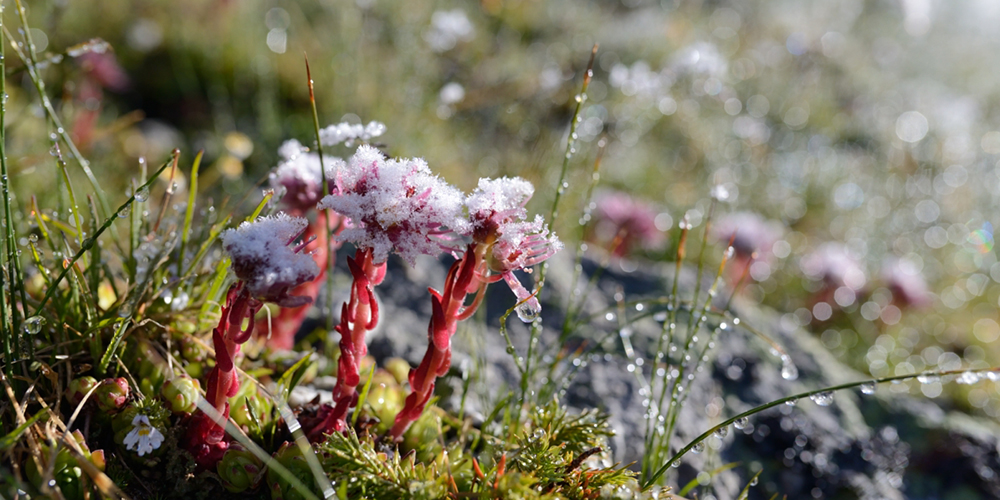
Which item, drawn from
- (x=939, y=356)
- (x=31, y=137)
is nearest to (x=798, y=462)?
(x=939, y=356)

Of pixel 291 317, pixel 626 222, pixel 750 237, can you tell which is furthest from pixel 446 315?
pixel 750 237

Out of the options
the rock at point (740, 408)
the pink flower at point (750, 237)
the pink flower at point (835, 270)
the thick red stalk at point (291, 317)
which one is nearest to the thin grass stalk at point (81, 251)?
the thick red stalk at point (291, 317)

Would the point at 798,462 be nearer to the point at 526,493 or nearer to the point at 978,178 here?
the point at 526,493

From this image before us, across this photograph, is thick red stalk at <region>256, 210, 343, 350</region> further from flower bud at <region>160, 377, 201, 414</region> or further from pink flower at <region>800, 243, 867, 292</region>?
pink flower at <region>800, 243, 867, 292</region>

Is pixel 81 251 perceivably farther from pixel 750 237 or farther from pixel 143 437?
pixel 750 237

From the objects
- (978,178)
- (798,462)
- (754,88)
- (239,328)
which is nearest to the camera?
(239,328)

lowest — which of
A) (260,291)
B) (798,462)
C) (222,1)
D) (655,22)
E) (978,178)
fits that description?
(260,291)

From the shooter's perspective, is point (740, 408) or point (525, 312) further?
point (740, 408)
